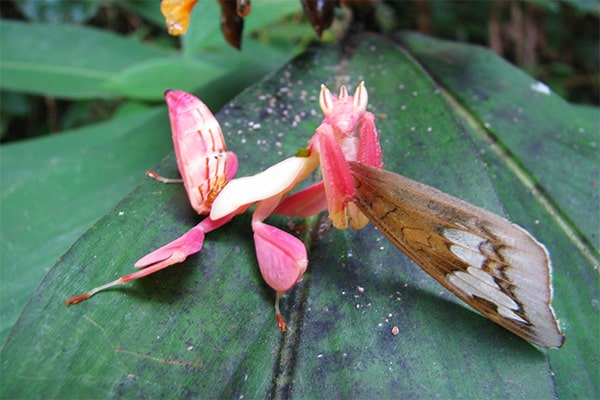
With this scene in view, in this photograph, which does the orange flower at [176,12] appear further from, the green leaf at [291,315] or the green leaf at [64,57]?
the green leaf at [64,57]

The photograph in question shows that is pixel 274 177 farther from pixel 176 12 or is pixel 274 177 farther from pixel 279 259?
pixel 176 12

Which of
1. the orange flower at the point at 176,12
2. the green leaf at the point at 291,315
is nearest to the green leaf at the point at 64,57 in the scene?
the orange flower at the point at 176,12

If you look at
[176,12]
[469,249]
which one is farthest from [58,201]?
[469,249]

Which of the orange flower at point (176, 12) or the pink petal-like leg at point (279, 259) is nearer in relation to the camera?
the pink petal-like leg at point (279, 259)

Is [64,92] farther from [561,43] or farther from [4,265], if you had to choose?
[561,43]

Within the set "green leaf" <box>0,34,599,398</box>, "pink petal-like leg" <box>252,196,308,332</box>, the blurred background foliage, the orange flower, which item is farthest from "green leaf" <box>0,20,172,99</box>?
"pink petal-like leg" <box>252,196,308,332</box>

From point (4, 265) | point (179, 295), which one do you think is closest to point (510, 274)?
point (179, 295)
